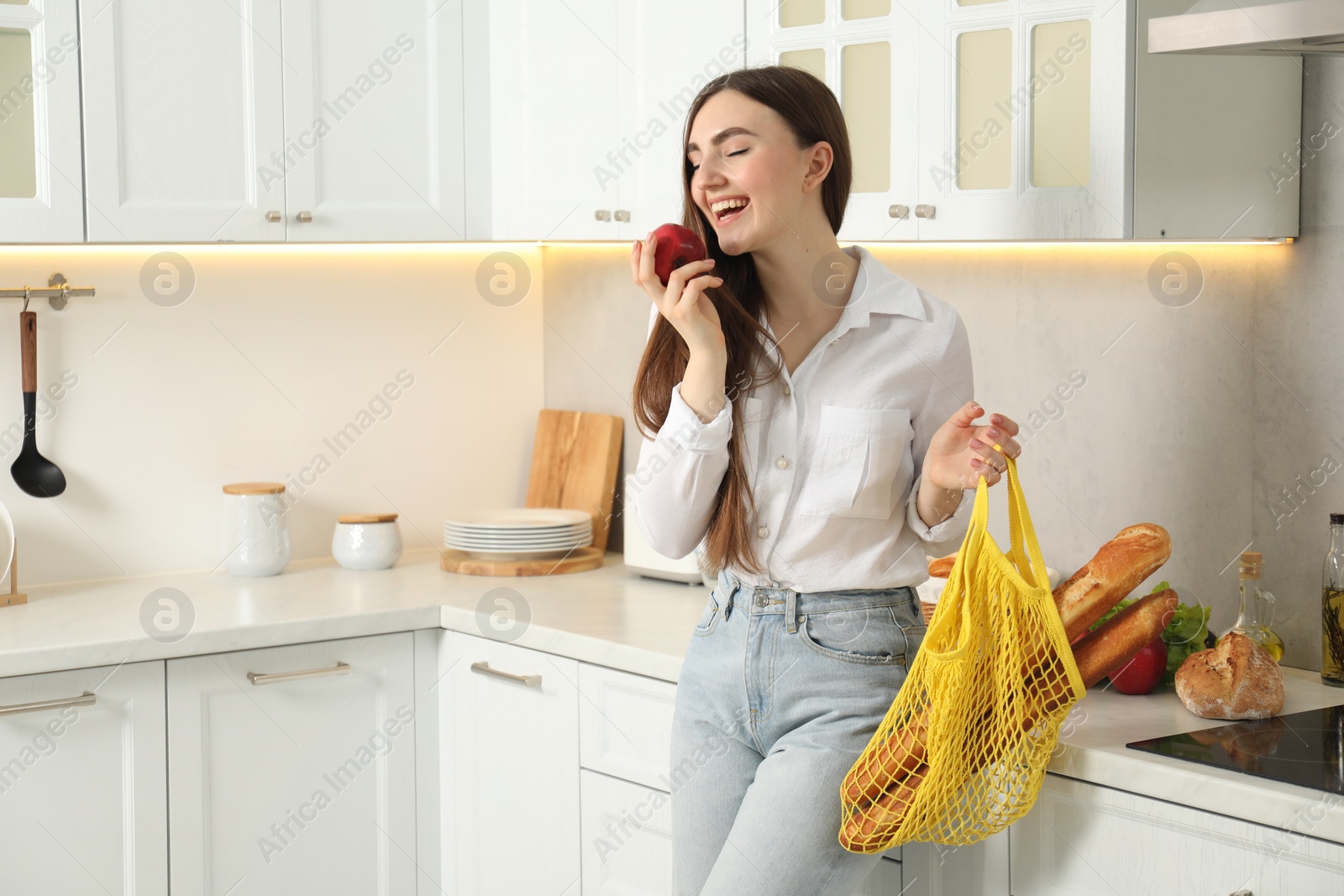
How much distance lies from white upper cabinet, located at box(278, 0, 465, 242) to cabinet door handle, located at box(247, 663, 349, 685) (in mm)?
764

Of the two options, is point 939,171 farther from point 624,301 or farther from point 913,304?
point 624,301

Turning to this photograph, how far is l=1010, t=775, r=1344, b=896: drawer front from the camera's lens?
133 centimetres

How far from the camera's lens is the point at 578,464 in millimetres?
2990

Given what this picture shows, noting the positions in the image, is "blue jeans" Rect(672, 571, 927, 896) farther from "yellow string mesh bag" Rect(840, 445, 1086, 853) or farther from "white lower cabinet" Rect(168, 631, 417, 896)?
"white lower cabinet" Rect(168, 631, 417, 896)

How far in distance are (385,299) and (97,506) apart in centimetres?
70

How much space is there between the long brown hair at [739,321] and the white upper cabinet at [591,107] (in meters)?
0.70

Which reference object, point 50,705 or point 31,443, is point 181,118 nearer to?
point 31,443

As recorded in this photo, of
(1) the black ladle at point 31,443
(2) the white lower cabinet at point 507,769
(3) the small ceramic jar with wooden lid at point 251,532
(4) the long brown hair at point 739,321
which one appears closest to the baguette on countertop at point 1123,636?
(4) the long brown hair at point 739,321

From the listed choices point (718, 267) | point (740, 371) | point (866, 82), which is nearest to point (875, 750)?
point (740, 371)

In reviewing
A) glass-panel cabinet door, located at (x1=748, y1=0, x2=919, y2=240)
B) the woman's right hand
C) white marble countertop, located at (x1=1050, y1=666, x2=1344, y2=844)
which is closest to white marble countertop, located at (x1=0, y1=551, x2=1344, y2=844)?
white marble countertop, located at (x1=1050, y1=666, x2=1344, y2=844)

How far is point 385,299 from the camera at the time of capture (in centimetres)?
289

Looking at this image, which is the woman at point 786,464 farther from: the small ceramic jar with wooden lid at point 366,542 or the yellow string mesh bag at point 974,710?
the small ceramic jar with wooden lid at point 366,542

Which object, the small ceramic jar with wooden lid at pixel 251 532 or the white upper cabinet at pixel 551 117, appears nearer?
the white upper cabinet at pixel 551 117

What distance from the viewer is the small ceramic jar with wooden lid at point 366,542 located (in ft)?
8.93
